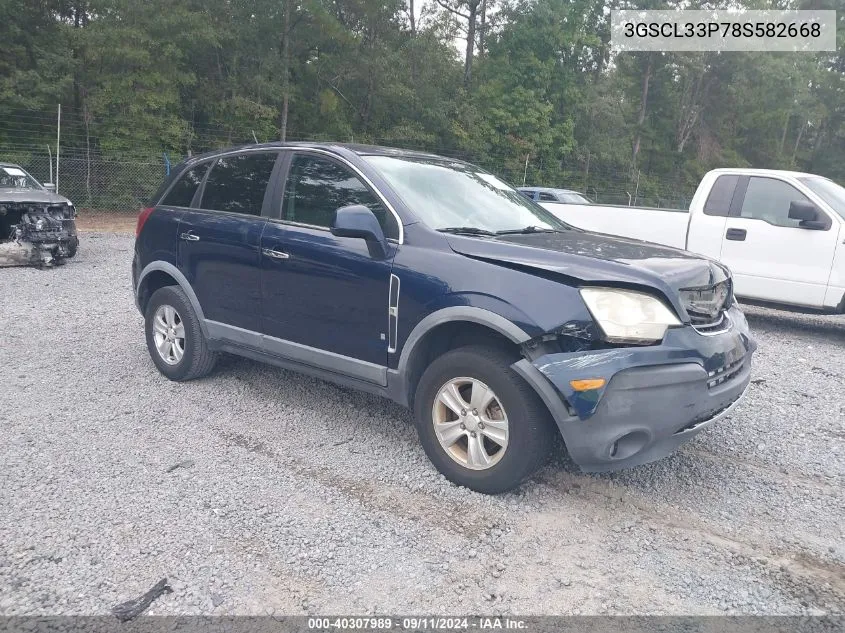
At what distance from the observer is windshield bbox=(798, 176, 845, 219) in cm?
734

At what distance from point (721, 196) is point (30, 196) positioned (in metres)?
10.1

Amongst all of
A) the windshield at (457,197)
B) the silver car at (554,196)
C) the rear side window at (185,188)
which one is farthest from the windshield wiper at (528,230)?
the silver car at (554,196)

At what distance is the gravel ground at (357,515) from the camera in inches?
104

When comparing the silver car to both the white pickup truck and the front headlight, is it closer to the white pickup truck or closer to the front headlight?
the white pickup truck

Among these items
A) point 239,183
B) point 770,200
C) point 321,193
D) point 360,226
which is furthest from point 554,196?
point 360,226

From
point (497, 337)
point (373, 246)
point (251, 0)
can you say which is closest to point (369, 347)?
point (373, 246)

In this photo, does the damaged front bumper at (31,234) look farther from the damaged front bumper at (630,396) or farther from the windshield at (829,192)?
the windshield at (829,192)

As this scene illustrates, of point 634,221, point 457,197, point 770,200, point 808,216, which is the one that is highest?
point 770,200

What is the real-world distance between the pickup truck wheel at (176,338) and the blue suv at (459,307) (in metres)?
0.02

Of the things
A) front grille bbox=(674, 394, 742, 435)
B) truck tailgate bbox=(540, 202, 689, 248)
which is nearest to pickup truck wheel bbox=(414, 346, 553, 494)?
front grille bbox=(674, 394, 742, 435)

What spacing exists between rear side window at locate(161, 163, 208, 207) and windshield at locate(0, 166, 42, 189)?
678 centimetres

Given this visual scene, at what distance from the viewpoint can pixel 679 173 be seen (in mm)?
43344

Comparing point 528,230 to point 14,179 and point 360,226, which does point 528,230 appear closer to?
point 360,226

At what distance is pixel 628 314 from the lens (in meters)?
3.05
